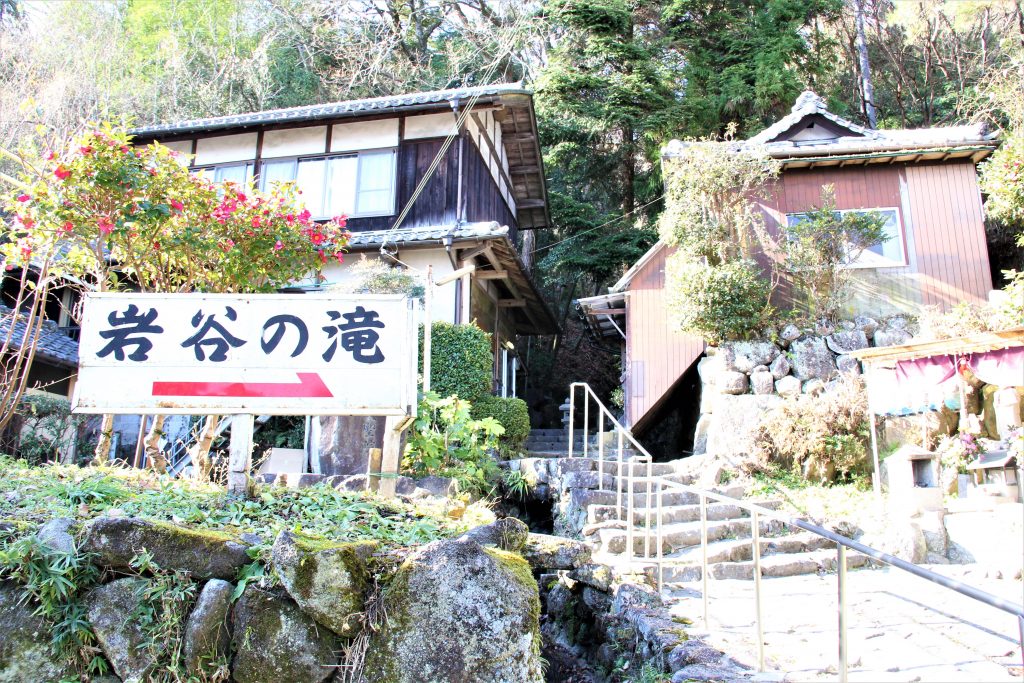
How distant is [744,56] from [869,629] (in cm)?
1799

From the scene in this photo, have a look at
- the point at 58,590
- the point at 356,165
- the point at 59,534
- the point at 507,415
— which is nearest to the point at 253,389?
the point at 59,534

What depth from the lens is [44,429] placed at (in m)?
11.9

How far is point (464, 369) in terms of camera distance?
38.8 ft

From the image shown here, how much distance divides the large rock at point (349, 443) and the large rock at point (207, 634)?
5.22m

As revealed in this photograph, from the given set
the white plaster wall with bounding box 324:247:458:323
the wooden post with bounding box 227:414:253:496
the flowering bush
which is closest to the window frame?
the white plaster wall with bounding box 324:247:458:323

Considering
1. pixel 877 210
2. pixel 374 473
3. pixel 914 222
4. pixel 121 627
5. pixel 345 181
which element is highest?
pixel 345 181

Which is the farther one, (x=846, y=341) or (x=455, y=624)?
(x=846, y=341)

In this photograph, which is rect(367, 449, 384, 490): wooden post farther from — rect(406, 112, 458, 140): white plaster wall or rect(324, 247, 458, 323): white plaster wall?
rect(406, 112, 458, 140): white plaster wall

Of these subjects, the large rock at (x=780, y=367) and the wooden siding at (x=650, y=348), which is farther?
the wooden siding at (x=650, y=348)

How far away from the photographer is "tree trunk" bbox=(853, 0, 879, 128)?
70.6ft

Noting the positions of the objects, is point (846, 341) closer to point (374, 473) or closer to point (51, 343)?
point (374, 473)

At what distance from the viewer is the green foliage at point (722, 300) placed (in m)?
12.4

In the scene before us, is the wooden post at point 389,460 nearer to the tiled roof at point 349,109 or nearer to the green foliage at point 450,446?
the green foliage at point 450,446

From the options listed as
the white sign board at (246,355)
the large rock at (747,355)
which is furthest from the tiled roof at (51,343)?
the large rock at (747,355)
